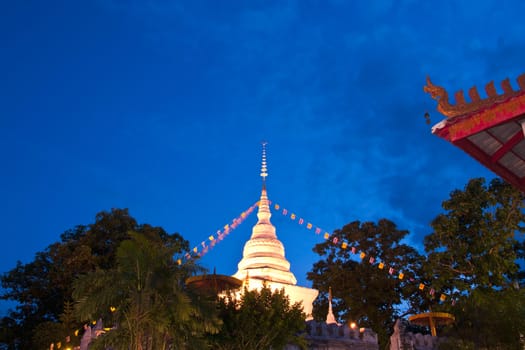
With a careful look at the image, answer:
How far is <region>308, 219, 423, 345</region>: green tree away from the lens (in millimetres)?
36875

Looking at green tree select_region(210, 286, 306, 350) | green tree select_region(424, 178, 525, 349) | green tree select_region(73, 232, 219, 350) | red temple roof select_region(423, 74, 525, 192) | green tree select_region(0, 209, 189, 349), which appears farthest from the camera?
green tree select_region(0, 209, 189, 349)

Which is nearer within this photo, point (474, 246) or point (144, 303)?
point (144, 303)

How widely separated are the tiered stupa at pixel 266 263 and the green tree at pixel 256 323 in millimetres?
23314

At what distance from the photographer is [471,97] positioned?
33.6ft

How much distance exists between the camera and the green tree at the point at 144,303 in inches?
575

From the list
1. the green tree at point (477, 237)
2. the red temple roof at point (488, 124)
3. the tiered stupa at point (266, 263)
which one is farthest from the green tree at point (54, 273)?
the red temple roof at point (488, 124)

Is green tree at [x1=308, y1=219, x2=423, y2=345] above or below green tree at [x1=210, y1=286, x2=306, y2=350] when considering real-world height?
above

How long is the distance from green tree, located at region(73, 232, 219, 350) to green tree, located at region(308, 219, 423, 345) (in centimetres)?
2272

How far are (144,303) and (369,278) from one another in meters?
25.9

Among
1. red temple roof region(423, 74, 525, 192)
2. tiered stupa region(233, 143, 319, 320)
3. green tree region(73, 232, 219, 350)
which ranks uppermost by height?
tiered stupa region(233, 143, 319, 320)

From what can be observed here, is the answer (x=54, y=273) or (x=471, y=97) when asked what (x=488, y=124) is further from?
(x=54, y=273)

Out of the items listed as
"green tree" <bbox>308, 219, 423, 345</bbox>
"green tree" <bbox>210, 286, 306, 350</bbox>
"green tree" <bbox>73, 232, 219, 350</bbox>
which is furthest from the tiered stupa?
"green tree" <bbox>73, 232, 219, 350</bbox>

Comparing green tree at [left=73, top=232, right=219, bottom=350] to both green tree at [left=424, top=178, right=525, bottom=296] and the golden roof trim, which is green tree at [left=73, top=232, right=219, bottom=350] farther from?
green tree at [left=424, top=178, right=525, bottom=296]

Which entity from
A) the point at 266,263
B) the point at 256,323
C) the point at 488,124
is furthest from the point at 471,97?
the point at 266,263
